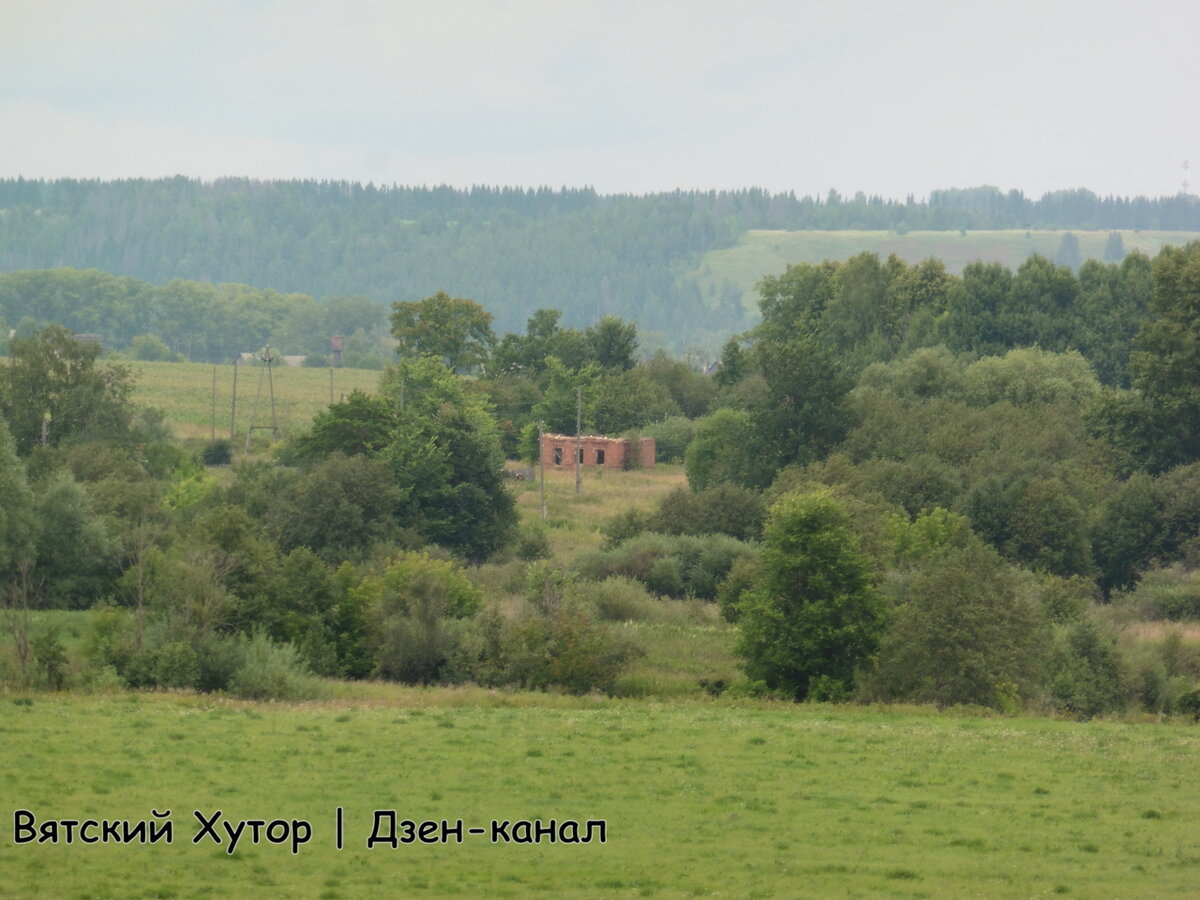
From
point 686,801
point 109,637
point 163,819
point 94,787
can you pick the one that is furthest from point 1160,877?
point 109,637

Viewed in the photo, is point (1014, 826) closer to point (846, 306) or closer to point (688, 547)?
point (688, 547)

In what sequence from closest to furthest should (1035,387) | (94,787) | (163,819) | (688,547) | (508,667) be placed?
(163,819)
(94,787)
(508,667)
(688,547)
(1035,387)

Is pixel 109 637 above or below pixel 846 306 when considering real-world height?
below

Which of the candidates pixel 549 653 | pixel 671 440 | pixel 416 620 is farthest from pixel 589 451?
pixel 549 653

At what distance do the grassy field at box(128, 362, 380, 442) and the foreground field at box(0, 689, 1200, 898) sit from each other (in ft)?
238

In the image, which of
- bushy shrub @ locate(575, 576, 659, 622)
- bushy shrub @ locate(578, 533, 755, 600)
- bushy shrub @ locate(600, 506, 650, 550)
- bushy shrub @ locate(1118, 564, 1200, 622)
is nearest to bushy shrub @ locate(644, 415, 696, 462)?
bushy shrub @ locate(600, 506, 650, 550)

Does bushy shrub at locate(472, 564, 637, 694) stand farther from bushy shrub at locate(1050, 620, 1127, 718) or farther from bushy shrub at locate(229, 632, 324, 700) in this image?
bushy shrub at locate(1050, 620, 1127, 718)

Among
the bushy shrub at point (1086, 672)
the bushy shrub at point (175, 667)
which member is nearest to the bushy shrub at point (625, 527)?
the bushy shrub at point (1086, 672)

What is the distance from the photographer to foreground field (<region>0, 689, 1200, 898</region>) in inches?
725

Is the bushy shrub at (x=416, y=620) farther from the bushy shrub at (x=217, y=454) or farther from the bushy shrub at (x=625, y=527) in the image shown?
the bushy shrub at (x=217, y=454)

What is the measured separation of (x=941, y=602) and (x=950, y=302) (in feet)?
258

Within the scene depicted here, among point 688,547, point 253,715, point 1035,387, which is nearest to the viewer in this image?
point 253,715

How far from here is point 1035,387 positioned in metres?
89.6

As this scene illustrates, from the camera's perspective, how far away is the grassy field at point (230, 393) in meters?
119
